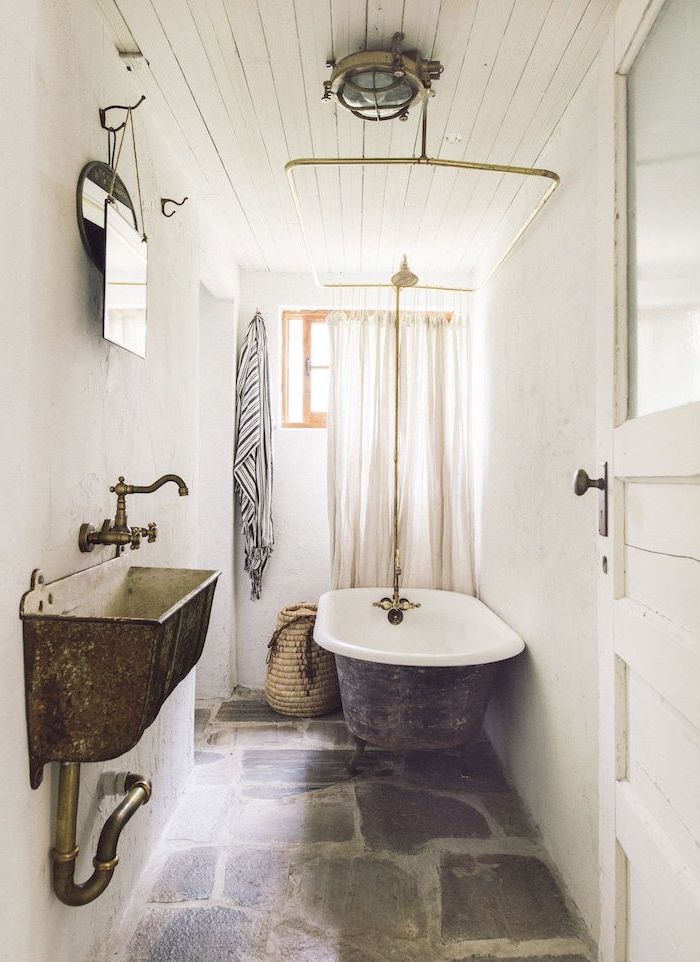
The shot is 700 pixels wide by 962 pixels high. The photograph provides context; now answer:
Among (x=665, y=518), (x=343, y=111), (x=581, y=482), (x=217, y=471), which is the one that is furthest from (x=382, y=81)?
(x=217, y=471)

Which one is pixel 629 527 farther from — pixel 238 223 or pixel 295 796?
pixel 238 223

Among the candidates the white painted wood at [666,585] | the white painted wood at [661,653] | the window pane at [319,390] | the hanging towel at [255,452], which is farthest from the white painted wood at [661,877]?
the window pane at [319,390]

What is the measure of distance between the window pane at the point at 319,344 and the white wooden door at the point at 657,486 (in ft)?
7.72

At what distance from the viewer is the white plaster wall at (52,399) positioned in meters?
1.01

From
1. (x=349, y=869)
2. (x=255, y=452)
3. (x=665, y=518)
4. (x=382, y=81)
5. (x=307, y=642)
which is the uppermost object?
(x=382, y=81)

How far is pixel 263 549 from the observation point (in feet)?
10.6

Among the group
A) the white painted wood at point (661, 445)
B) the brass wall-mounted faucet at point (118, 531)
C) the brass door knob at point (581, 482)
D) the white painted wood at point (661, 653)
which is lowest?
the white painted wood at point (661, 653)

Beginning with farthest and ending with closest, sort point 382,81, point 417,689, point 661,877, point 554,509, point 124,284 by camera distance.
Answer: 1. point 417,689
2. point 554,509
3. point 382,81
4. point 124,284
5. point 661,877

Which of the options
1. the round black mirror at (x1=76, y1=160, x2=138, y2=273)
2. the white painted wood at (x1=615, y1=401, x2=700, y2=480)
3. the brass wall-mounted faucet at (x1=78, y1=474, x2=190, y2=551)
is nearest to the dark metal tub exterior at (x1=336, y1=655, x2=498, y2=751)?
the brass wall-mounted faucet at (x1=78, y1=474, x2=190, y2=551)

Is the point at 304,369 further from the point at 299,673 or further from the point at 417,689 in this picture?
the point at 417,689

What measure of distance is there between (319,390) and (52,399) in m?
2.33

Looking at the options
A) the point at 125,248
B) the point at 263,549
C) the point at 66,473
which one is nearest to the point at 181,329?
the point at 125,248

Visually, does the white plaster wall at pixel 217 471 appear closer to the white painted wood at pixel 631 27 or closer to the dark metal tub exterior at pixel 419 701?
the dark metal tub exterior at pixel 419 701

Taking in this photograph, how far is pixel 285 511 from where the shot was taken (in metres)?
3.36
